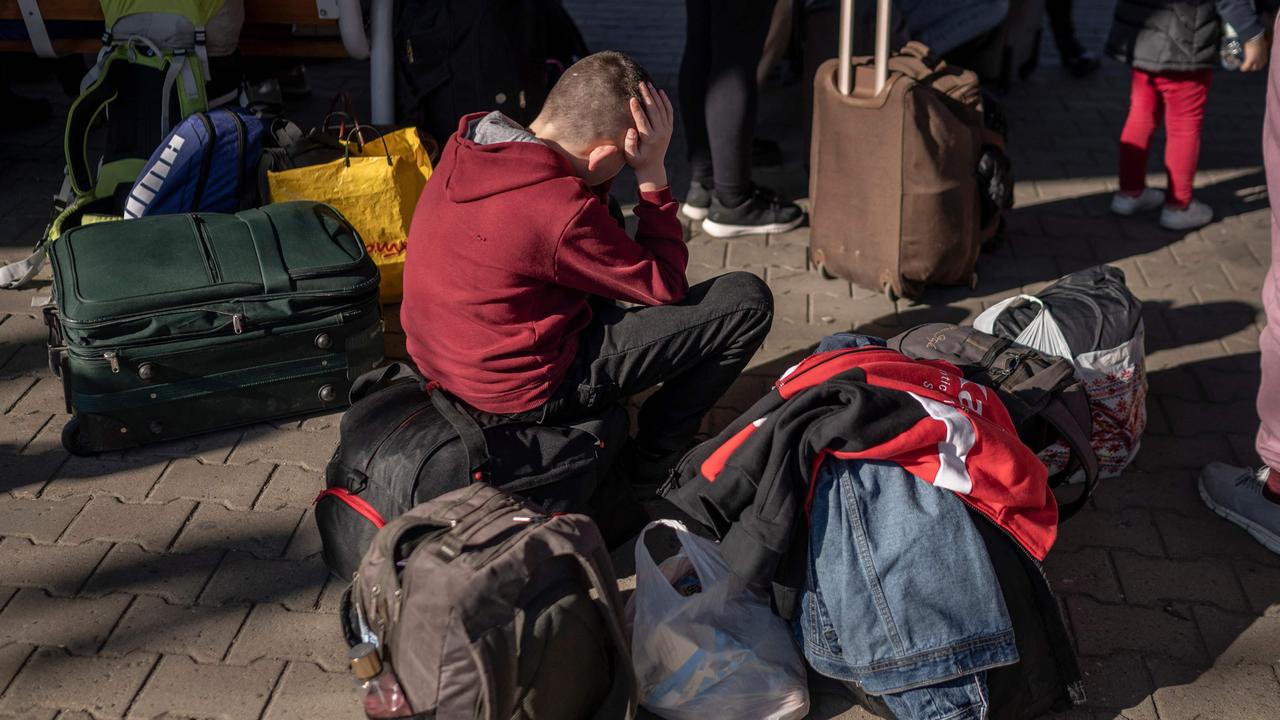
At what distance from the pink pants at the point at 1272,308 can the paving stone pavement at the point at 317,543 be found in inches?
11.3

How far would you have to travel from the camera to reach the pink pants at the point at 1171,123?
4500 millimetres

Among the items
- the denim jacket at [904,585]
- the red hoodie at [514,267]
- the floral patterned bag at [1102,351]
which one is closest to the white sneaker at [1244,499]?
the floral patterned bag at [1102,351]

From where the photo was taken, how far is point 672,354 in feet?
9.91

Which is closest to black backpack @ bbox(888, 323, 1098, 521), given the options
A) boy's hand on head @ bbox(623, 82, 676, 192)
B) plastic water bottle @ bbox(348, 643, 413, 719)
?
boy's hand on head @ bbox(623, 82, 676, 192)

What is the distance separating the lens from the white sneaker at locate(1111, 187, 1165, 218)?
15.8 ft

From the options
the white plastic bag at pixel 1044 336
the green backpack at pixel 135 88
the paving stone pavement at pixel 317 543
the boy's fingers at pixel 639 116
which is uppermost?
the boy's fingers at pixel 639 116

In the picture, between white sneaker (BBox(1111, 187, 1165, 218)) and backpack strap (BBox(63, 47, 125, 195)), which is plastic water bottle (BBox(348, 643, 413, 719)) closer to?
backpack strap (BBox(63, 47, 125, 195))

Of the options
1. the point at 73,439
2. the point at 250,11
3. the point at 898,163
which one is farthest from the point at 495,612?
the point at 250,11

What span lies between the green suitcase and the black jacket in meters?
3.05

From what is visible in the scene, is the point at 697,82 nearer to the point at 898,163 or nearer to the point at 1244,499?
the point at 898,163

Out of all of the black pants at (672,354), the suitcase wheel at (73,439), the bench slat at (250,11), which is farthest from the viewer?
the bench slat at (250,11)

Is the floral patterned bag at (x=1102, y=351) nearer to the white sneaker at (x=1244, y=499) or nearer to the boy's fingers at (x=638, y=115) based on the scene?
the white sneaker at (x=1244, y=499)

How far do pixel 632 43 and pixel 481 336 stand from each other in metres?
4.59

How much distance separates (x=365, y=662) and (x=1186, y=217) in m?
3.89
